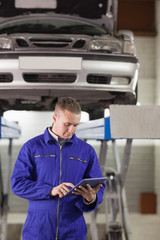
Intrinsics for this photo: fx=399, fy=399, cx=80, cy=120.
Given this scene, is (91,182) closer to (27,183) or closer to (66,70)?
(27,183)

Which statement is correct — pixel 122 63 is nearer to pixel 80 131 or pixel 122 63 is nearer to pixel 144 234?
pixel 80 131

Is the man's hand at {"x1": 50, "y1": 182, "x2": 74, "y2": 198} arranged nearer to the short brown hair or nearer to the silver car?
the short brown hair

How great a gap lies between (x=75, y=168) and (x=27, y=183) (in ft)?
0.61

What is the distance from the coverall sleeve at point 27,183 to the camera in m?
1.45

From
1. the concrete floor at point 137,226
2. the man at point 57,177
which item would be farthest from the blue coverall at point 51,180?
the concrete floor at point 137,226

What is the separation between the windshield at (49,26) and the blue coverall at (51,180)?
6.77 ft

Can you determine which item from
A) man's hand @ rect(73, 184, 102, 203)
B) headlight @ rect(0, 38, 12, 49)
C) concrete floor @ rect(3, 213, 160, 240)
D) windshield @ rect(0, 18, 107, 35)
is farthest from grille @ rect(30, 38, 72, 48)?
concrete floor @ rect(3, 213, 160, 240)

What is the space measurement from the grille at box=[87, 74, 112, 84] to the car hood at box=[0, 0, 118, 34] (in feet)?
2.95

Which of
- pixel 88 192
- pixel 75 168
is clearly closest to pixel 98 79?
pixel 75 168

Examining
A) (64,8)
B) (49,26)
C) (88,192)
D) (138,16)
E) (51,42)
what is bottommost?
(88,192)

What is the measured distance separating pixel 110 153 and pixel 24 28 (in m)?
2.98

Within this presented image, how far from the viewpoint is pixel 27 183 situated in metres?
1.45

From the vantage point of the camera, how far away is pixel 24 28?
342 centimetres

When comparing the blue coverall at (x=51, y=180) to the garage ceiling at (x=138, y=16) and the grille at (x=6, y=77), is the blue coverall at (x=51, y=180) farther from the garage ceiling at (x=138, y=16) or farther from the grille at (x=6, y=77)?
the garage ceiling at (x=138, y=16)
